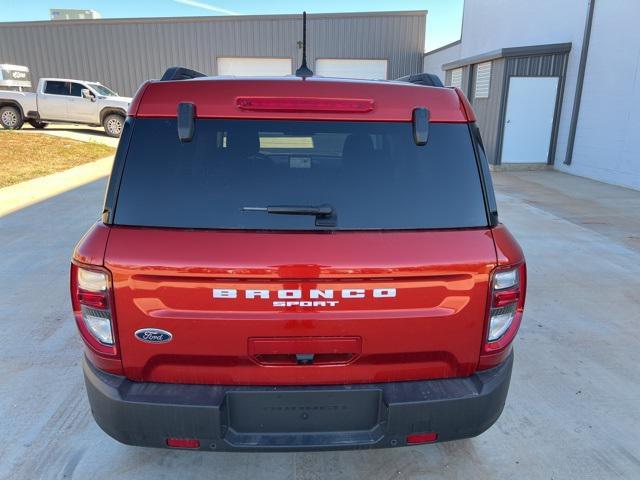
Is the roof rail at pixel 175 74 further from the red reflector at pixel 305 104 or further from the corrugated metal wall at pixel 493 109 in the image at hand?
the corrugated metal wall at pixel 493 109

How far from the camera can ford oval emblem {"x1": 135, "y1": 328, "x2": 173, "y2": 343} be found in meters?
1.77

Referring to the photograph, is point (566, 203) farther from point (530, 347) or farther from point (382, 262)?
point (382, 262)

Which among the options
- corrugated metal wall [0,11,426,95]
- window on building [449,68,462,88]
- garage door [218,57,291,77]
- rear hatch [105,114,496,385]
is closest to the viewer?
rear hatch [105,114,496,385]

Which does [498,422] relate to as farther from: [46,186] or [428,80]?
[46,186]

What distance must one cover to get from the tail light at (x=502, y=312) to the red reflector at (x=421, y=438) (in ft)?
1.13

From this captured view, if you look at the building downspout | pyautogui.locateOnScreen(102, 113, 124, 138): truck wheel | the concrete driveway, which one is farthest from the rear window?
pyautogui.locateOnScreen(102, 113, 124, 138): truck wheel

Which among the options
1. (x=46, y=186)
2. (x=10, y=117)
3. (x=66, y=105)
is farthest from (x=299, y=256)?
(x=10, y=117)

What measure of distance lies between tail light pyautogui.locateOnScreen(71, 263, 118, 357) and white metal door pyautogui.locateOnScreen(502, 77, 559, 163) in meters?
12.7

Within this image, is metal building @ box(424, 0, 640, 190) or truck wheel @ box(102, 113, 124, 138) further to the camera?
truck wheel @ box(102, 113, 124, 138)

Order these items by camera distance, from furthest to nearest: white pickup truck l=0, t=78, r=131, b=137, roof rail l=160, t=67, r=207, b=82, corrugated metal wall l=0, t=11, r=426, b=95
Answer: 1. corrugated metal wall l=0, t=11, r=426, b=95
2. white pickup truck l=0, t=78, r=131, b=137
3. roof rail l=160, t=67, r=207, b=82

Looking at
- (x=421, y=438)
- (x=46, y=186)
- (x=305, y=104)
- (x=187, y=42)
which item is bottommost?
(x=46, y=186)

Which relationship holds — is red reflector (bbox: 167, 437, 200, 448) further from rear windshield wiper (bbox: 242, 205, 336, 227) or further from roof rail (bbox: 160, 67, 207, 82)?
roof rail (bbox: 160, 67, 207, 82)

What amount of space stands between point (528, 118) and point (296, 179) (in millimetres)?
12591

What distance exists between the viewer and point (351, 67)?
977 inches
